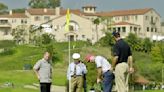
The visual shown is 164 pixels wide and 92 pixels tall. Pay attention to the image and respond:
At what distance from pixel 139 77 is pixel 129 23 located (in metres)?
65.8

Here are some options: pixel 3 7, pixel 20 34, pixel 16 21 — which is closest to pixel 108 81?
pixel 20 34

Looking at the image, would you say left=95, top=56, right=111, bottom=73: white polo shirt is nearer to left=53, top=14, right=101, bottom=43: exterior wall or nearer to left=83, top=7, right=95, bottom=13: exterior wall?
left=53, top=14, right=101, bottom=43: exterior wall

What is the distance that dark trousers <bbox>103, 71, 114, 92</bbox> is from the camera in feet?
62.3

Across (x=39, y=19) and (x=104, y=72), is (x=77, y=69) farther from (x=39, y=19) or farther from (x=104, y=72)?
(x=39, y=19)

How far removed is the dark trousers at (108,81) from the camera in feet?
62.3

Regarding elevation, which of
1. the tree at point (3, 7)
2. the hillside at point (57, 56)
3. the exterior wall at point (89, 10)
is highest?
the tree at point (3, 7)

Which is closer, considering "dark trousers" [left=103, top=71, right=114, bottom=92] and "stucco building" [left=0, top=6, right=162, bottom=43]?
"dark trousers" [left=103, top=71, right=114, bottom=92]

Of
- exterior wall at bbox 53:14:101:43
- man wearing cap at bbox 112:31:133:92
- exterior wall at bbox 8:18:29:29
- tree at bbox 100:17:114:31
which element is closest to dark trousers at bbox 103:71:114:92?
man wearing cap at bbox 112:31:133:92

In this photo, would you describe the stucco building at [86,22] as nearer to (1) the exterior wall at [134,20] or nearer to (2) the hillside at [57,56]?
(1) the exterior wall at [134,20]

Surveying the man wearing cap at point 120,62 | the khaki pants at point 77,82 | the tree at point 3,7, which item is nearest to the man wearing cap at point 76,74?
the khaki pants at point 77,82

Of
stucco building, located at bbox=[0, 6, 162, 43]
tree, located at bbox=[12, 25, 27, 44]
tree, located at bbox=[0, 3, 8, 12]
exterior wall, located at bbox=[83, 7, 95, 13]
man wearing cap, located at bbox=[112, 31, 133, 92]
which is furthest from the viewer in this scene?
tree, located at bbox=[0, 3, 8, 12]

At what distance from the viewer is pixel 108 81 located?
19.2 m

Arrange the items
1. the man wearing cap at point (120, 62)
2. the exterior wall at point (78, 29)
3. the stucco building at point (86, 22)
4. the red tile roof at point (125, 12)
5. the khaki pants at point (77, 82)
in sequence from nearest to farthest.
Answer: the man wearing cap at point (120, 62) → the khaki pants at point (77, 82) → the exterior wall at point (78, 29) → the stucco building at point (86, 22) → the red tile roof at point (125, 12)

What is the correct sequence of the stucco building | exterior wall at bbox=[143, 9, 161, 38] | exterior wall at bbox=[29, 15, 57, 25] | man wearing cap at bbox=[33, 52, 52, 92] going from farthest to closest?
exterior wall at bbox=[143, 9, 161, 38] < exterior wall at bbox=[29, 15, 57, 25] < the stucco building < man wearing cap at bbox=[33, 52, 52, 92]
